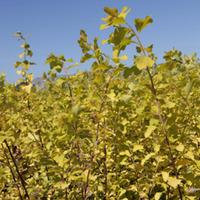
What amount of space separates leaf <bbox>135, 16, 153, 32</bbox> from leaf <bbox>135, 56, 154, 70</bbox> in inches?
8.2

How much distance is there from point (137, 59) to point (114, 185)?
2.17 m

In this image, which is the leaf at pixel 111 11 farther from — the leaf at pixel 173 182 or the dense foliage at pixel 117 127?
the leaf at pixel 173 182

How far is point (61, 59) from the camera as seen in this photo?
3160 millimetres

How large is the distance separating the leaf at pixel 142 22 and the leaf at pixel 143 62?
0.21 metres

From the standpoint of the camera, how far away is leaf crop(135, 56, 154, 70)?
2039mm

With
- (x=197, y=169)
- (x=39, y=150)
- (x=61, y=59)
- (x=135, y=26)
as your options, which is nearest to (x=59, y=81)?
(x=61, y=59)

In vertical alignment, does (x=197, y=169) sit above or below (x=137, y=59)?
below

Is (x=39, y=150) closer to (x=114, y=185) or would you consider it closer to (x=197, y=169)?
(x=114, y=185)

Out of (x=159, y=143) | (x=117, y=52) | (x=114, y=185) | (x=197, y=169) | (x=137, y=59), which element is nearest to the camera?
(x=137, y=59)

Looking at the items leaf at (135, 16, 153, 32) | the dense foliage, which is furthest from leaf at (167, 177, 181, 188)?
leaf at (135, 16, 153, 32)

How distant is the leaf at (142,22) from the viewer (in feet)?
7.05

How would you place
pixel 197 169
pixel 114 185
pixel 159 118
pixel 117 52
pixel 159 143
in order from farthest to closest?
1. pixel 114 185
2. pixel 197 169
3. pixel 159 143
4. pixel 159 118
5. pixel 117 52

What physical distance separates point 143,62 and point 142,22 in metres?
0.27

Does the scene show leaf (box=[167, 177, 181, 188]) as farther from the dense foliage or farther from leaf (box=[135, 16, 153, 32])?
leaf (box=[135, 16, 153, 32])
